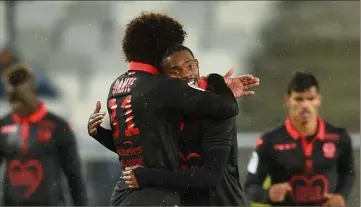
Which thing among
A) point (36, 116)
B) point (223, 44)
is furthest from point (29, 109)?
point (223, 44)

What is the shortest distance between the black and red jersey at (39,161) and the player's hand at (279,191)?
74 centimetres

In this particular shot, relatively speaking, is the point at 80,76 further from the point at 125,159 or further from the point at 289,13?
the point at 125,159

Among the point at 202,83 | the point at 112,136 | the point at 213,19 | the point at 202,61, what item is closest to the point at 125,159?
the point at 112,136

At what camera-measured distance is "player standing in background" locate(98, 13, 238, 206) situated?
2.19 m

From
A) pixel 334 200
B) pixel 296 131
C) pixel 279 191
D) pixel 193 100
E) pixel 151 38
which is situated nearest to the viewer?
pixel 193 100

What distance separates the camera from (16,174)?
3695 millimetres

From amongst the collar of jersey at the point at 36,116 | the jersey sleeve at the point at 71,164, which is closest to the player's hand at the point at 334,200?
the jersey sleeve at the point at 71,164

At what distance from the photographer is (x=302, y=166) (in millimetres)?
3596

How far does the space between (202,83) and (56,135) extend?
1409 millimetres

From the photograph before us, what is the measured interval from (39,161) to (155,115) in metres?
1.53

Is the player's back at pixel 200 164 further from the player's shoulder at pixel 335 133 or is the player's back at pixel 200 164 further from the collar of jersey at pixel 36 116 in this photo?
the collar of jersey at pixel 36 116

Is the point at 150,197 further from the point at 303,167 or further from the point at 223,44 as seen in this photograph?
the point at 223,44

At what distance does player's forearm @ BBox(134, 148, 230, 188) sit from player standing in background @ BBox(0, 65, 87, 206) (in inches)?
52.2

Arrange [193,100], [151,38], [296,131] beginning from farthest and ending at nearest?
[296,131]
[151,38]
[193,100]
